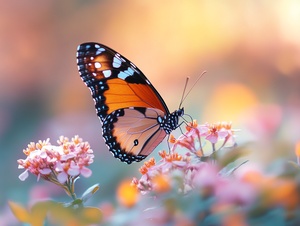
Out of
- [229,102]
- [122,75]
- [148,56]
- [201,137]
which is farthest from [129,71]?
[148,56]

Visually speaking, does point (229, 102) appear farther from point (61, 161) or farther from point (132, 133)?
point (61, 161)

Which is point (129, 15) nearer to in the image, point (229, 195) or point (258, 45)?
point (258, 45)

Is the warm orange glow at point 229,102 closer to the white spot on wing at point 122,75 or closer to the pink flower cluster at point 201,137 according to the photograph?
the white spot on wing at point 122,75

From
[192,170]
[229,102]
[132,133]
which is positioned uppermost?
[229,102]

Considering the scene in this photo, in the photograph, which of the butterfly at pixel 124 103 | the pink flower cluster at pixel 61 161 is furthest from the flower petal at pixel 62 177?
the butterfly at pixel 124 103

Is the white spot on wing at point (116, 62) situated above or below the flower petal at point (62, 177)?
above

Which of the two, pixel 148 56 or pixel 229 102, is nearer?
pixel 229 102
